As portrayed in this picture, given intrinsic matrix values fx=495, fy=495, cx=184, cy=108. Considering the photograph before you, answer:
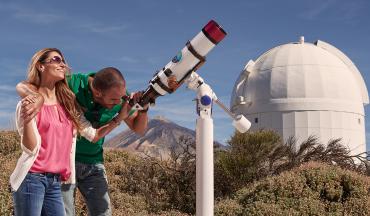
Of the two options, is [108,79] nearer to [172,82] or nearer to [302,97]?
[172,82]

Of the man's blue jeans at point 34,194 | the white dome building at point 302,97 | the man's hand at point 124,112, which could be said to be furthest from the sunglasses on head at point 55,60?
the white dome building at point 302,97

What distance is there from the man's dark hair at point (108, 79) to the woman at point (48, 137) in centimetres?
17

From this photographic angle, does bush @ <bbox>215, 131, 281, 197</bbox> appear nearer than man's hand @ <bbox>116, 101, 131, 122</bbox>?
A: No

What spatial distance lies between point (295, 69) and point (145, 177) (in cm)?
1225

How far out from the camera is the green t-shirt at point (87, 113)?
3453mm

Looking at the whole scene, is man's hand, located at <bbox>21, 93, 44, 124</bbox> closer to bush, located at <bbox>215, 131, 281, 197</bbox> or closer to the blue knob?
the blue knob

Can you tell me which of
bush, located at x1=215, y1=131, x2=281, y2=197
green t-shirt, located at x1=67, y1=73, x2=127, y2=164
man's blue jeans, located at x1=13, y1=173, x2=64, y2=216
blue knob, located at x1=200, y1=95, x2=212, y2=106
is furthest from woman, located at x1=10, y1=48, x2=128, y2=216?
bush, located at x1=215, y1=131, x2=281, y2=197

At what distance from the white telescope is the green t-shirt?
27cm

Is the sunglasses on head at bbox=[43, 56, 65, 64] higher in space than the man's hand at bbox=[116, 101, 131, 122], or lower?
higher

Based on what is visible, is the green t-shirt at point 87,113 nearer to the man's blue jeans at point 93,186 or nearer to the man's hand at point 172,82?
the man's blue jeans at point 93,186

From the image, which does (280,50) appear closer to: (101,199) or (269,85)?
(269,85)

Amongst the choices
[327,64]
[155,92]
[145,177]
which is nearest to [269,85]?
[327,64]

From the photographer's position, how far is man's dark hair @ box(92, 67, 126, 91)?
3.22 meters

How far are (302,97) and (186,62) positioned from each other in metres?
16.5
